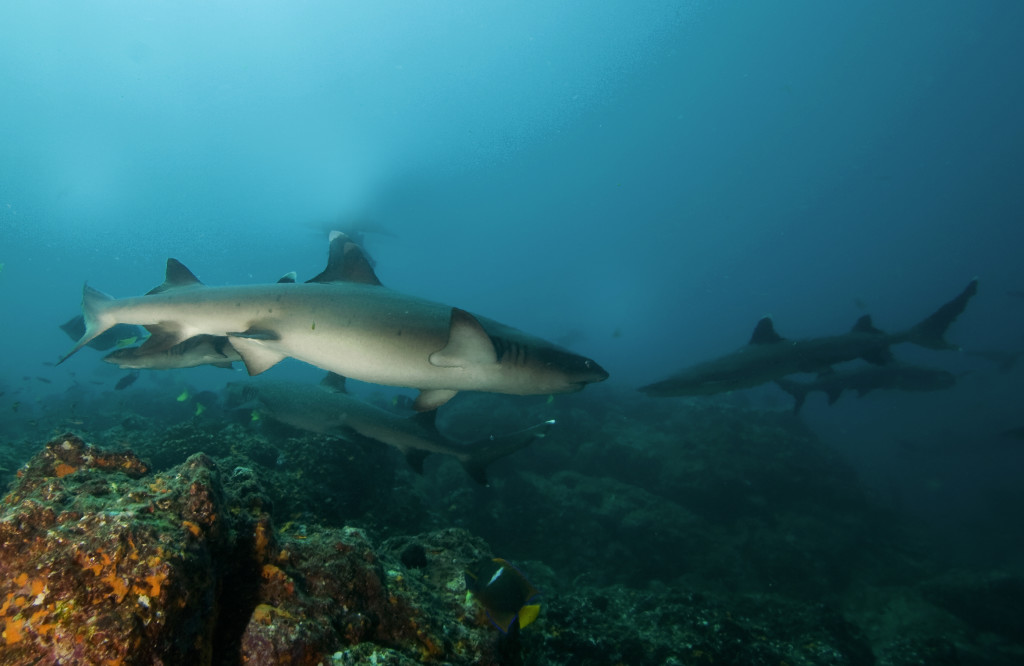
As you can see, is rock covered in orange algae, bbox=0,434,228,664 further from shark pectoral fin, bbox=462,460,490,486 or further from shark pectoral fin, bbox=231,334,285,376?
shark pectoral fin, bbox=462,460,490,486

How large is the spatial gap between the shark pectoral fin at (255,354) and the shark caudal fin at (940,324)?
51.2ft

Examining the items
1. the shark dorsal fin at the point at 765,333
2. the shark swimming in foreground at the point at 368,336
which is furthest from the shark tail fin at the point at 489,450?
the shark dorsal fin at the point at 765,333

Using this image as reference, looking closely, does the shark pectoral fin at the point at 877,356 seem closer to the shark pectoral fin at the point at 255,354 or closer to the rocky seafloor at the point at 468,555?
the rocky seafloor at the point at 468,555

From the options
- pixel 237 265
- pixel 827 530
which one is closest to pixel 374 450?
pixel 827 530

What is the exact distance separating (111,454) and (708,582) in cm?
1152

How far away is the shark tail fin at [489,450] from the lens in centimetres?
573

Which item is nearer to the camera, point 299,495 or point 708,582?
point 299,495

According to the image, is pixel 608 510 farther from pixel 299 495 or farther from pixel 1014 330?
pixel 1014 330

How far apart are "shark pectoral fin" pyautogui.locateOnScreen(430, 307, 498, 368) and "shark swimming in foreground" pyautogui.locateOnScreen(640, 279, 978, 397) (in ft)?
23.7

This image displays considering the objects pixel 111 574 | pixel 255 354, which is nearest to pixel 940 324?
pixel 255 354

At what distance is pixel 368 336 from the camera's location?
3.79 meters

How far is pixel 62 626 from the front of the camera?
139 centimetres

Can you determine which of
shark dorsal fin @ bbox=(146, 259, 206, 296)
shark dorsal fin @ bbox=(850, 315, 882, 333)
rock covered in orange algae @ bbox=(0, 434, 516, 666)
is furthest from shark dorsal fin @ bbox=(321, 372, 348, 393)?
shark dorsal fin @ bbox=(850, 315, 882, 333)

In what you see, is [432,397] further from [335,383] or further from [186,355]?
[335,383]
